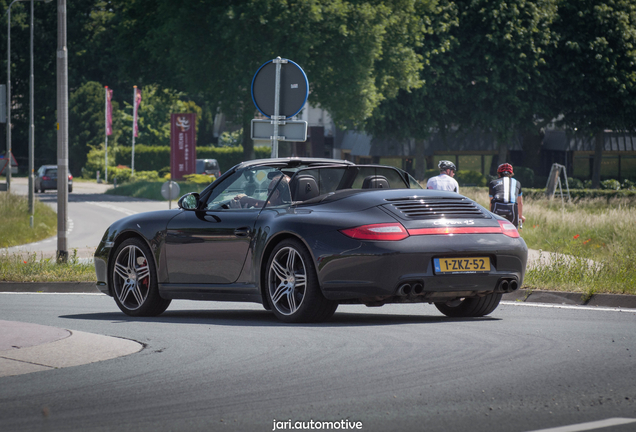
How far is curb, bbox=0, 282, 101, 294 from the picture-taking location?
1318cm

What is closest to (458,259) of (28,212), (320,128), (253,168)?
(253,168)

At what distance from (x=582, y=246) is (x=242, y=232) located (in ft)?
31.7

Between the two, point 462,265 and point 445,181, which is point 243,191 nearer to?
point 462,265

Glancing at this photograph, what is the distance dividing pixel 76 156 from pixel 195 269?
72.9 meters

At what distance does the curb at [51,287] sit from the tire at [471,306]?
581 cm

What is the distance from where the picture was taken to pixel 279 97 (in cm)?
1284

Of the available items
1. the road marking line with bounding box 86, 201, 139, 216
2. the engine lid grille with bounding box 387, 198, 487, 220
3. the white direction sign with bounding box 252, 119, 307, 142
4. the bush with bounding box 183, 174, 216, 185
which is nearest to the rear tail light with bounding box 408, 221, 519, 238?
the engine lid grille with bounding box 387, 198, 487, 220

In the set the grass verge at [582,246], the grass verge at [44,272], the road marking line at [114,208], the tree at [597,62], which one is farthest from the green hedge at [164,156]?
the grass verge at [44,272]

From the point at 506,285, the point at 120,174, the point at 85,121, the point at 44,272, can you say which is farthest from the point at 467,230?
the point at 85,121

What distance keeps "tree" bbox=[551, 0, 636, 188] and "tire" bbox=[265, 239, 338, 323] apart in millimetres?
41493

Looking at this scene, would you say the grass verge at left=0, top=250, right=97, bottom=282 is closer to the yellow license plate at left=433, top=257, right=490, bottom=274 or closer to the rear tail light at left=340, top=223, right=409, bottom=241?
the rear tail light at left=340, top=223, right=409, bottom=241

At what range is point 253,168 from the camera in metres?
8.98

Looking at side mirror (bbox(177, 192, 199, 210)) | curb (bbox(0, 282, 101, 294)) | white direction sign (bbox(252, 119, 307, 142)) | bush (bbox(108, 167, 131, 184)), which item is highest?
white direction sign (bbox(252, 119, 307, 142))

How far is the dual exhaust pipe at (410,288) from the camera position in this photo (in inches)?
300
